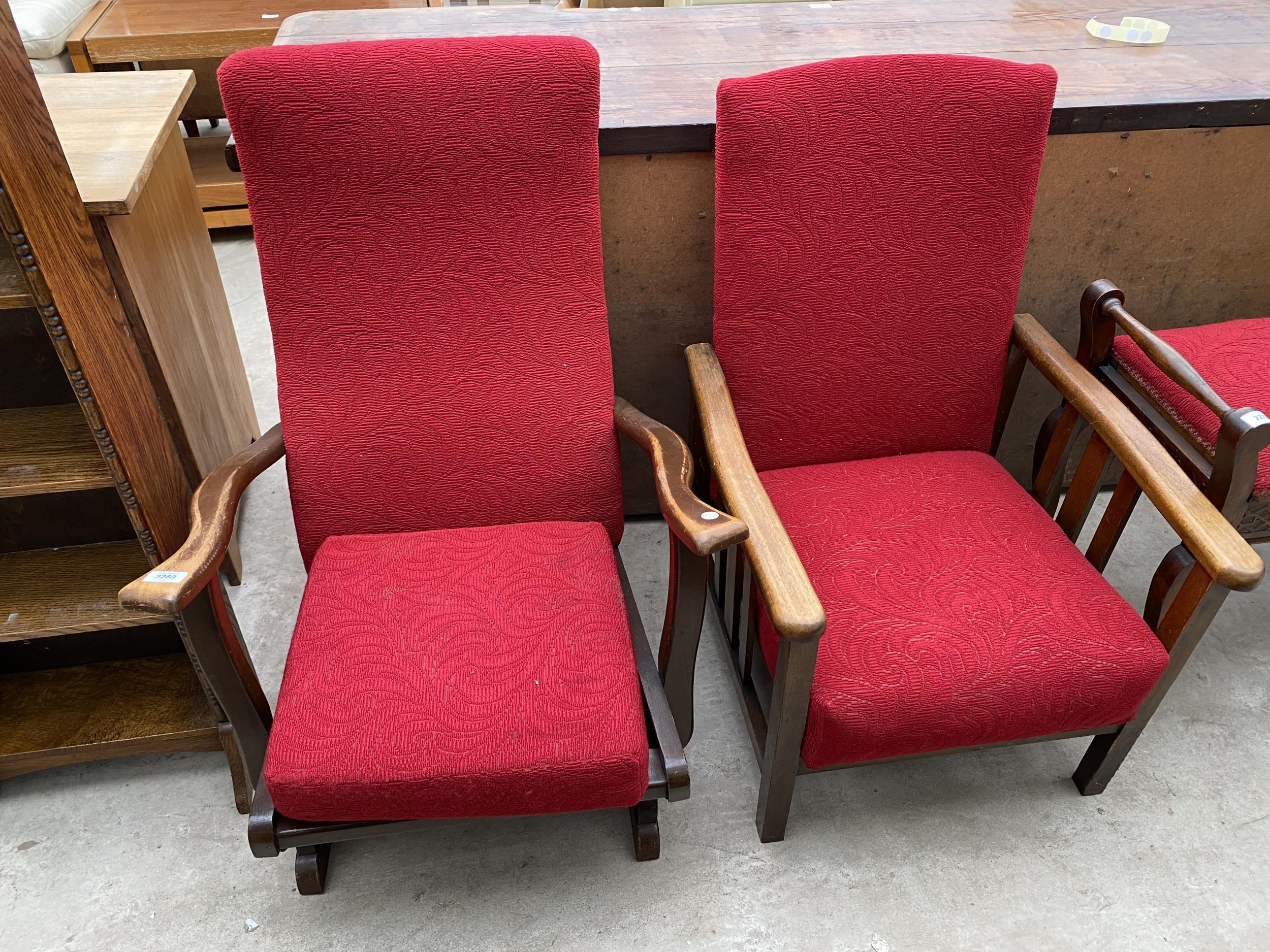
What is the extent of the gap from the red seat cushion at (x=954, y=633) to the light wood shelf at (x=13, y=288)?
3.80 ft

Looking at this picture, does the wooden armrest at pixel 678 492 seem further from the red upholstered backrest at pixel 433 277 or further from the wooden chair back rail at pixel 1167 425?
the wooden chair back rail at pixel 1167 425

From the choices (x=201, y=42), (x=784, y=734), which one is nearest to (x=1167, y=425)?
(x=784, y=734)

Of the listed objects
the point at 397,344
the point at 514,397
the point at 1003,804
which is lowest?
the point at 1003,804

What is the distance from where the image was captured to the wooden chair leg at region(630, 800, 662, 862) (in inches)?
58.6

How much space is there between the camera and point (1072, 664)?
1.32 metres

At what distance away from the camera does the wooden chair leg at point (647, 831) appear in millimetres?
1488

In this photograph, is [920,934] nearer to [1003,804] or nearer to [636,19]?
[1003,804]

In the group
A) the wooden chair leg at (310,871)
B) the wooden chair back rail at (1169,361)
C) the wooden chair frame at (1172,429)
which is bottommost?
the wooden chair leg at (310,871)

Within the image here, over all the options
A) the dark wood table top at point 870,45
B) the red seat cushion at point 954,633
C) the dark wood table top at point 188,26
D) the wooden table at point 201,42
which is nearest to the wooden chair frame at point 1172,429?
the red seat cushion at point 954,633

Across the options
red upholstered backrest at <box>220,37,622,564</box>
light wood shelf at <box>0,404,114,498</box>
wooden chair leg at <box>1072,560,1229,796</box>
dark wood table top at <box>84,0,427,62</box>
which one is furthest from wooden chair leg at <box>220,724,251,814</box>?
dark wood table top at <box>84,0,427,62</box>

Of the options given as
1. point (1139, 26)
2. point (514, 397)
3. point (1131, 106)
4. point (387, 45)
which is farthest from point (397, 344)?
point (1139, 26)

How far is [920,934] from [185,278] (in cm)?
188

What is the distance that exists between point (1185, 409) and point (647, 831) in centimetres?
119

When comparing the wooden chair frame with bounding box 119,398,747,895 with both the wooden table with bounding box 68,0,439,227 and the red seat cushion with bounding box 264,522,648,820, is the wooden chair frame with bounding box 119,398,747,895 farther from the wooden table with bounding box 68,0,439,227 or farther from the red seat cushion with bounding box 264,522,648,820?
the wooden table with bounding box 68,0,439,227
